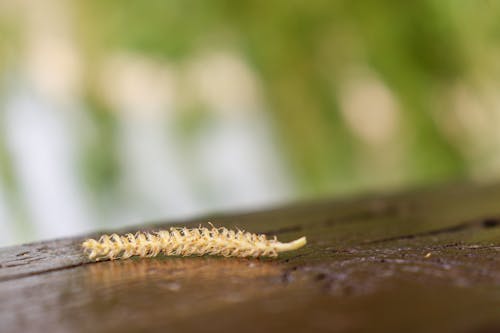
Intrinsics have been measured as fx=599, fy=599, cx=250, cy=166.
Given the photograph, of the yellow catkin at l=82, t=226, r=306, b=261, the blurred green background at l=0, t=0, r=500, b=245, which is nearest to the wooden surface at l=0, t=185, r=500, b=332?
the yellow catkin at l=82, t=226, r=306, b=261

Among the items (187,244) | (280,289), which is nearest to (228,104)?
(187,244)

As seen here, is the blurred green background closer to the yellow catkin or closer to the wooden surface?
the wooden surface

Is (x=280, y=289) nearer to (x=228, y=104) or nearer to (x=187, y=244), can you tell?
(x=187, y=244)

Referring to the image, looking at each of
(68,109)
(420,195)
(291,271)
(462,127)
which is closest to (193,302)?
(291,271)

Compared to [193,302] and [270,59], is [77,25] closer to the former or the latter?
[270,59]

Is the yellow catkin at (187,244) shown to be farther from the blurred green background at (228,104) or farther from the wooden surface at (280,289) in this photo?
the blurred green background at (228,104)

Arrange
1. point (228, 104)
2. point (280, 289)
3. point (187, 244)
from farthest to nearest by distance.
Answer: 1. point (228, 104)
2. point (187, 244)
3. point (280, 289)

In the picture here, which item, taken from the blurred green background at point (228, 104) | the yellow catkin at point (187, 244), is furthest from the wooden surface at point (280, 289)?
the blurred green background at point (228, 104)
